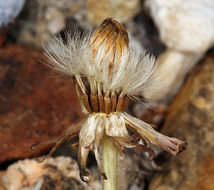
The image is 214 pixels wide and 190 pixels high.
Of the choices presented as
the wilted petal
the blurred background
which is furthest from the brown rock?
the wilted petal

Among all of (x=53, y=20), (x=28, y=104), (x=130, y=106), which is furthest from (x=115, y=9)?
(x=28, y=104)

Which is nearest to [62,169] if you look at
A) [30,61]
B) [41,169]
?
[41,169]

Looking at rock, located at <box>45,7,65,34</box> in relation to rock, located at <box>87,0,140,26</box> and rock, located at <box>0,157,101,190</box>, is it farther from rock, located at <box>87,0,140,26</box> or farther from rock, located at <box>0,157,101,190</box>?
rock, located at <box>0,157,101,190</box>

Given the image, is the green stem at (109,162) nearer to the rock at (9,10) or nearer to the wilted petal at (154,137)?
the wilted petal at (154,137)

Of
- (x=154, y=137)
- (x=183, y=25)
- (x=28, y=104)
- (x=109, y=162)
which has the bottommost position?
(x=28, y=104)

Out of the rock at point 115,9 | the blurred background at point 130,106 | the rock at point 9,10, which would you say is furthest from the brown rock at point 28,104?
the rock at point 115,9

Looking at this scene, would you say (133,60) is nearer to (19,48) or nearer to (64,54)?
(64,54)

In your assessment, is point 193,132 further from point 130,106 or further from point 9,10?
point 9,10
